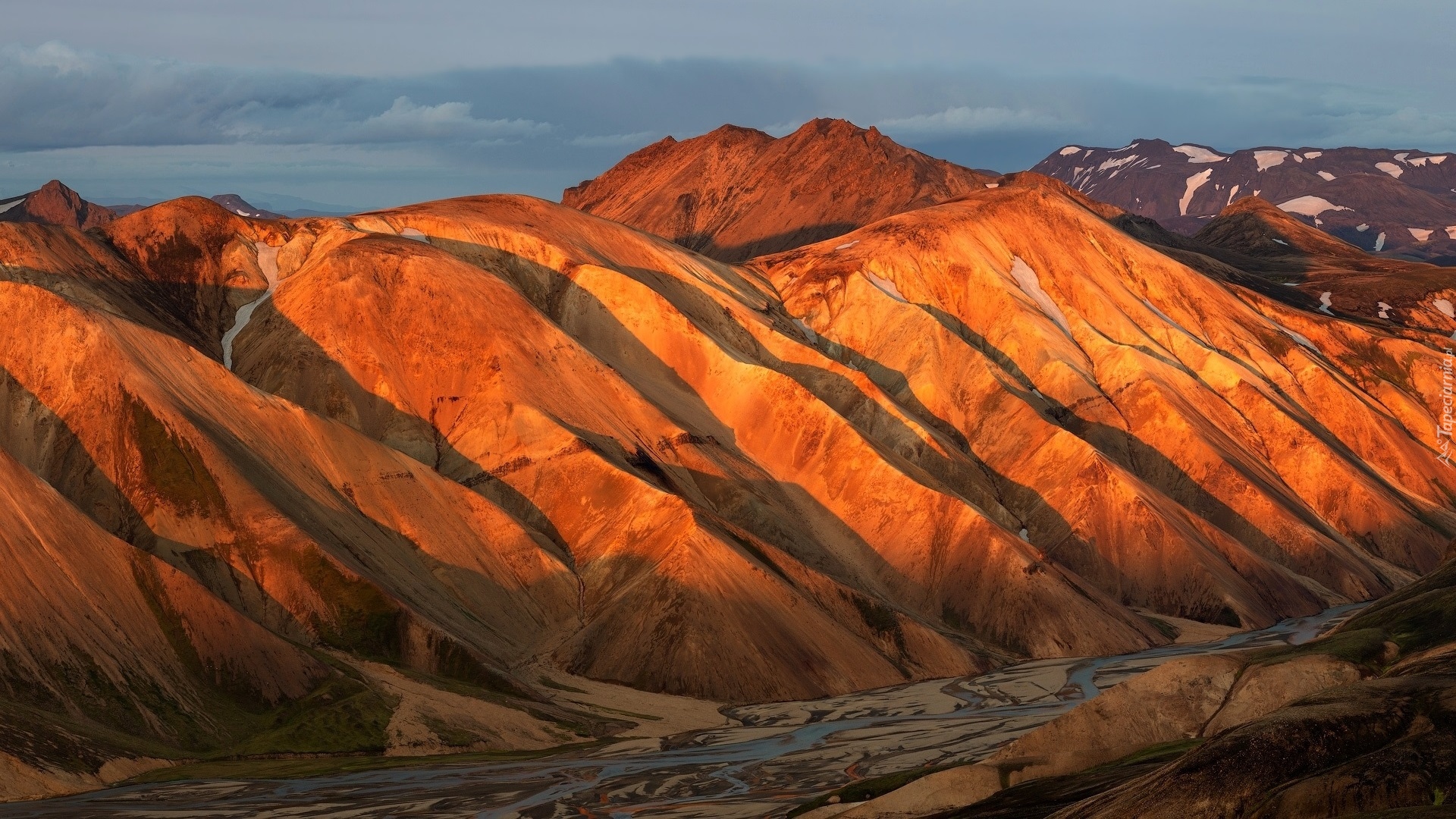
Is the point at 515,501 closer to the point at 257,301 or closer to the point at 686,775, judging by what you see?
the point at 257,301

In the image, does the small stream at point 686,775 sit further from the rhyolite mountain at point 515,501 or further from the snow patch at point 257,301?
the snow patch at point 257,301

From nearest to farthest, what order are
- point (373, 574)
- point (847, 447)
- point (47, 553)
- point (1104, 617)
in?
1. point (47, 553)
2. point (373, 574)
3. point (1104, 617)
4. point (847, 447)

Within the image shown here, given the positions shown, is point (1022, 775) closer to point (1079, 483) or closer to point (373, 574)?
point (373, 574)

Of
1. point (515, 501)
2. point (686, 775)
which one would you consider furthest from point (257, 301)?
point (686, 775)

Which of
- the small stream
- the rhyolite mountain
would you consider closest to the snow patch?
the rhyolite mountain

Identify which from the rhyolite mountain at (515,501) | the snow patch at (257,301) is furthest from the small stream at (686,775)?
the snow patch at (257,301)

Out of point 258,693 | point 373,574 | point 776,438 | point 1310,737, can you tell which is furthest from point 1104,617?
point 1310,737

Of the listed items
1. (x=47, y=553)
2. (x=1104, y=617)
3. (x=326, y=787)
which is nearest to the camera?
(x=326, y=787)

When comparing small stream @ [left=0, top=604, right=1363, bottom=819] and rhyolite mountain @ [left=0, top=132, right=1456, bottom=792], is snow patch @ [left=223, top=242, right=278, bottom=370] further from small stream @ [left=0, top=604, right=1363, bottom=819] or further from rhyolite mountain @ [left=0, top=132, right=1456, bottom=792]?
small stream @ [left=0, top=604, right=1363, bottom=819]
